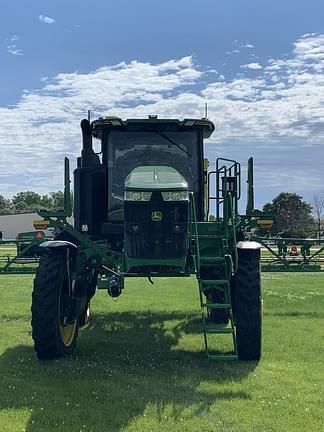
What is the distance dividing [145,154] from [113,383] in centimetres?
373

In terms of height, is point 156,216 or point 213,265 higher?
point 156,216

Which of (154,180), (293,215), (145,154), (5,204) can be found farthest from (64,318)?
(5,204)

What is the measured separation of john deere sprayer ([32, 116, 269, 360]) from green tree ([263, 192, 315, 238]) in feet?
211

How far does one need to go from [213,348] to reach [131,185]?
2670 millimetres

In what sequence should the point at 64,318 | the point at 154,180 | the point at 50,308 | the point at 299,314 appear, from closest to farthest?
the point at 50,308 → the point at 154,180 → the point at 64,318 → the point at 299,314

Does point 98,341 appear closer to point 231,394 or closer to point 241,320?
point 241,320

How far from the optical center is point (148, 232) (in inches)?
286

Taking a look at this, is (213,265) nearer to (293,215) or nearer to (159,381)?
(159,381)

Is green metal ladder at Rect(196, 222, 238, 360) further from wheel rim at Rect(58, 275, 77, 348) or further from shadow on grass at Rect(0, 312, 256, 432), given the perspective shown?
wheel rim at Rect(58, 275, 77, 348)

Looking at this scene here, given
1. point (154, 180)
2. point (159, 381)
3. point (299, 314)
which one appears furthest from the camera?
point (299, 314)

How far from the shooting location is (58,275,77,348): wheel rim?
783cm

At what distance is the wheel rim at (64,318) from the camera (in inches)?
308

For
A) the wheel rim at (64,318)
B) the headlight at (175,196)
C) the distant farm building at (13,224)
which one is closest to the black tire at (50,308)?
the wheel rim at (64,318)

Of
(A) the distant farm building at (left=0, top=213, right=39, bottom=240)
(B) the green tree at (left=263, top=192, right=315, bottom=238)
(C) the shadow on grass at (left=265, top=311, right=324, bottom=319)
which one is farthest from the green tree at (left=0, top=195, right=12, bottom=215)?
(C) the shadow on grass at (left=265, top=311, right=324, bottom=319)
